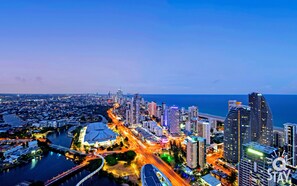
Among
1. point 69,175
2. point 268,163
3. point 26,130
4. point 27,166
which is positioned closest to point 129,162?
point 69,175

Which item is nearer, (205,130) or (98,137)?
(205,130)

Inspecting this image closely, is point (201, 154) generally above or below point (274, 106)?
below

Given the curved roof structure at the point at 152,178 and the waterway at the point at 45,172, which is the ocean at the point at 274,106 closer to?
the curved roof structure at the point at 152,178

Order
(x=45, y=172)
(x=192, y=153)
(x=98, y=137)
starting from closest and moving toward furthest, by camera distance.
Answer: (x=192, y=153) → (x=45, y=172) → (x=98, y=137)

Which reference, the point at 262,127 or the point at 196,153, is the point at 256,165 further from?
the point at 262,127

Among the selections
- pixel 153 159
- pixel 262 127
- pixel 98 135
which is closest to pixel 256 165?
pixel 262 127

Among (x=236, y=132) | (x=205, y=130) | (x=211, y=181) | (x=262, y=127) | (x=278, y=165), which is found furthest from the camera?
(x=205, y=130)

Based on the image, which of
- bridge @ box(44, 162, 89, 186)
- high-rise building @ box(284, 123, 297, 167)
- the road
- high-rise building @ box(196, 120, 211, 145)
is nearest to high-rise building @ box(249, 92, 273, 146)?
high-rise building @ box(284, 123, 297, 167)
